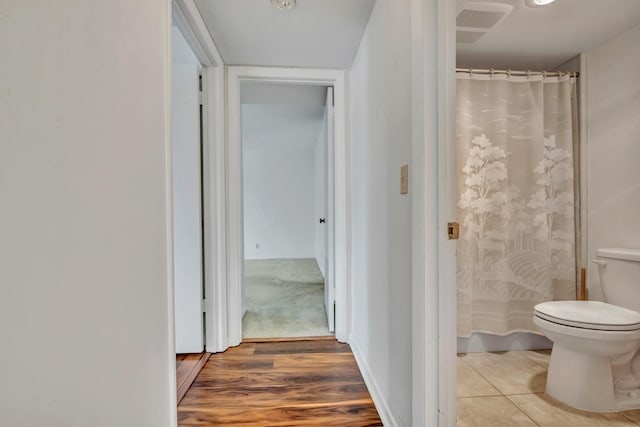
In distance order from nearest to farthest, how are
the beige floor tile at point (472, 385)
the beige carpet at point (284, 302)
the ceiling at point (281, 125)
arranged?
the beige floor tile at point (472, 385) → the beige carpet at point (284, 302) → the ceiling at point (281, 125)

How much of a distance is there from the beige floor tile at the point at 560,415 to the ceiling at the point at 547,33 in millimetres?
2170

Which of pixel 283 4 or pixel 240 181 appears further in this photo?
pixel 240 181

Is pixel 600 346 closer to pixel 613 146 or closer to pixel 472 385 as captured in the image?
pixel 472 385

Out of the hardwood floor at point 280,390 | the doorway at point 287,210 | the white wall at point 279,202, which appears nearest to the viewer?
the hardwood floor at point 280,390

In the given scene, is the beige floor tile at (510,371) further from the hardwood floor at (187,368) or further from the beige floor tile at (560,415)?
the hardwood floor at (187,368)

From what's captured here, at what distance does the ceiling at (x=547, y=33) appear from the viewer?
5.18 ft

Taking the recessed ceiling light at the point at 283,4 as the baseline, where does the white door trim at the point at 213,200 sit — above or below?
below

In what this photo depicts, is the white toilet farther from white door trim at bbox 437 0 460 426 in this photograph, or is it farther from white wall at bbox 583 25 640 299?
white door trim at bbox 437 0 460 426

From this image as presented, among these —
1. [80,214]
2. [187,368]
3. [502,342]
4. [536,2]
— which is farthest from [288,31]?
[502,342]

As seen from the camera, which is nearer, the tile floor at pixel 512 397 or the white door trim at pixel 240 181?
the tile floor at pixel 512 397

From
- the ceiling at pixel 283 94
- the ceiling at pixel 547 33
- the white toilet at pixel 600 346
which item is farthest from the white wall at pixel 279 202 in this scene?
the white toilet at pixel 600 346

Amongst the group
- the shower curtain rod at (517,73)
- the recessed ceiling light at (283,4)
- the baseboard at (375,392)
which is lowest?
the baseboard at (375,392)

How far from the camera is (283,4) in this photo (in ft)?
4.91

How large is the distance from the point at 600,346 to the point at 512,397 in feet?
1.70
